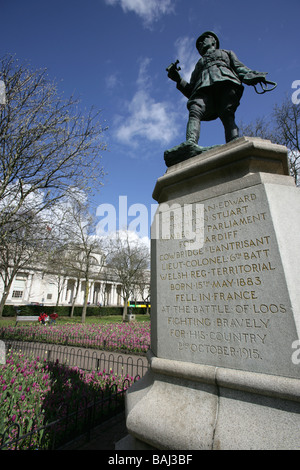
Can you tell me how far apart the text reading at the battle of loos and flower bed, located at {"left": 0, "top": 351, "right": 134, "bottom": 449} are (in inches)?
90.4

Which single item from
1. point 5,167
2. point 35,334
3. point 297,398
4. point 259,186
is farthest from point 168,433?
point 35,334

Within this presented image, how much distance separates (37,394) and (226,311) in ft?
12.6

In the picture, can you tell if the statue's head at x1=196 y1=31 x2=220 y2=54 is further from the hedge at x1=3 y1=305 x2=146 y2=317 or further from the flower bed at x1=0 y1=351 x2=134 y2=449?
the hedge at x1=3 y1=305 x2=146 y2=317

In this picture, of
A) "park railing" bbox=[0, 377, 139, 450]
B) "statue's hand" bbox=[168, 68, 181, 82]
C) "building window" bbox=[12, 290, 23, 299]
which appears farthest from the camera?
"building window" bbox=[12, 290, 23, 299]

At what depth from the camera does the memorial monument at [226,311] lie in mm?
2035

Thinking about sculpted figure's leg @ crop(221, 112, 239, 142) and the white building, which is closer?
sculpted figure's leg @ crop(221, 112, 239, 142)

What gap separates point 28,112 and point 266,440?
34.1 feet

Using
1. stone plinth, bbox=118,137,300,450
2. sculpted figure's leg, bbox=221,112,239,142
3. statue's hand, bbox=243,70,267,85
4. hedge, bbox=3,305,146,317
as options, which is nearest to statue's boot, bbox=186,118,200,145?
sculpted figure's leg, bbox=221,112,239,142

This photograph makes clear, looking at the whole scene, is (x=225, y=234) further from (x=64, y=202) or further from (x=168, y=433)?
(x=64, y=202)

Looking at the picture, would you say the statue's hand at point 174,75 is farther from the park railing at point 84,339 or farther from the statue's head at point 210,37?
the park railing at point 84,339

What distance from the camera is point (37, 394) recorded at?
4254mm

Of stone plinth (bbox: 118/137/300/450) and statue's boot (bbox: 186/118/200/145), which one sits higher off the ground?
statue's boot (bbox: 186/118/200/145)

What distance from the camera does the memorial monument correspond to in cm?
204

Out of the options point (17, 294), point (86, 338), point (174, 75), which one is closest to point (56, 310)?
point (17, 294)
